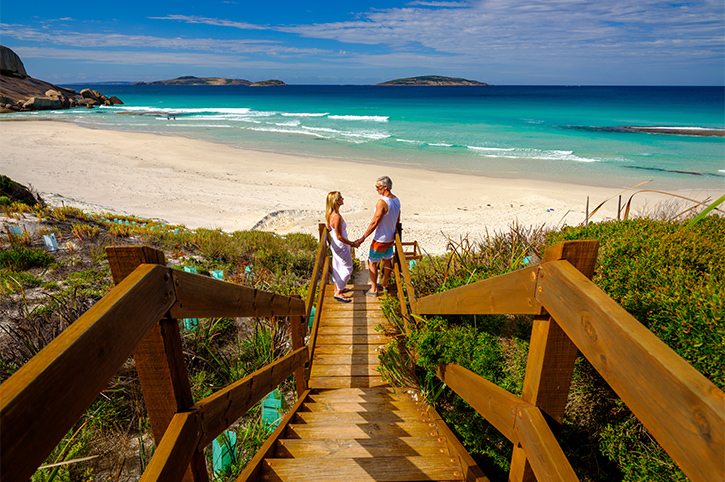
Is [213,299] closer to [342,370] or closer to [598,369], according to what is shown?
[598,369]

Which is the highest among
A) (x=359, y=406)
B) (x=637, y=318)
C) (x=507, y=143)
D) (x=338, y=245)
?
(x=507, y=143)

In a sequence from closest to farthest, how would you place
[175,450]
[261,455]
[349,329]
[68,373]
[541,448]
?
[68,373] < [175,450] < [541,448] < [261,455] < [349,329]

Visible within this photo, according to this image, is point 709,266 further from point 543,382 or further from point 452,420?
point 452,420

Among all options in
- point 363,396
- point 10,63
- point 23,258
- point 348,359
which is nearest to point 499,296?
point 363,396

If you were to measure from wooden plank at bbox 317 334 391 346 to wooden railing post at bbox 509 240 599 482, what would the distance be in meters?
3.21

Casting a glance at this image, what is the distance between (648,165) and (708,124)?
29215 mm

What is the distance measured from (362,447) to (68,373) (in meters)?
2.28

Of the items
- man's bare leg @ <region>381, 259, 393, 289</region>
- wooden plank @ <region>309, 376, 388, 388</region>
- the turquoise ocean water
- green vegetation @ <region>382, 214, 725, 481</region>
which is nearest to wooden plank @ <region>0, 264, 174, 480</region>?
green vegetation @ <region>382, 214, 725, 481</region>

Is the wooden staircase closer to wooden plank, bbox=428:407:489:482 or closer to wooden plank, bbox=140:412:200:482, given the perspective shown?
wooden plank, bbox=428:407:489:482

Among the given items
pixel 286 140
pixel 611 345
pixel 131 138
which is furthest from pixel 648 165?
pixel 131 138

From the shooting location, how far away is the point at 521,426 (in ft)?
5.36

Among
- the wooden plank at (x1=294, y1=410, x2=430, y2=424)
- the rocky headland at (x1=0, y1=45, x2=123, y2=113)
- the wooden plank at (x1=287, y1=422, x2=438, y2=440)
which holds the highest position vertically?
the rocky headland at (x1=0, y1=45, x2=123, y2=113)

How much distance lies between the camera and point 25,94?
203 ft

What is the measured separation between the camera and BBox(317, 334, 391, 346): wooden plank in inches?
187
